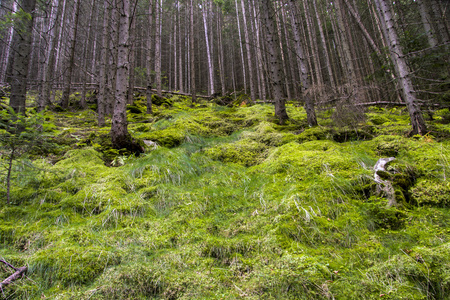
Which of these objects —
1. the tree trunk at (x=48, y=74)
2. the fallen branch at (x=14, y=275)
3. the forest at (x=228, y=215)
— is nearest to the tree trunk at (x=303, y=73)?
the forest at (x=228, y=215)

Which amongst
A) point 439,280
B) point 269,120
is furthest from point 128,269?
point 269,120

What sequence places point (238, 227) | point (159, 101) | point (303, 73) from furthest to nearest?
point (159, 101) → point (303, 73) → point (238, 227)

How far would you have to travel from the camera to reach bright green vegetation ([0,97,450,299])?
67.7 inches

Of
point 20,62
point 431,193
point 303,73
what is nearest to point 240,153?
point 431,193

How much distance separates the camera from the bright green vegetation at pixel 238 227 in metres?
1.72

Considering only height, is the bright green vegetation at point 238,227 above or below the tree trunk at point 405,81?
below

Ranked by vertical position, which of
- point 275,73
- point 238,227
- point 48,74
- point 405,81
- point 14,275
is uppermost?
point 48,74

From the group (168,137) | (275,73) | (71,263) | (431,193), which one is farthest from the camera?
(275,73)

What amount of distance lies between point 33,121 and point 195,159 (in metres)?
2.71

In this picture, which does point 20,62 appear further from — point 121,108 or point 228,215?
point 228,215

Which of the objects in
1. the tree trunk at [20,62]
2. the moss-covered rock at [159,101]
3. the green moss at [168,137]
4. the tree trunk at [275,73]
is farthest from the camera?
the moss-covered rock at [159,101]

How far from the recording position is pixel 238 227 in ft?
8.46

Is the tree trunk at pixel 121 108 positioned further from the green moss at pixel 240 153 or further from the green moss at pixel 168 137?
the green moss at pixel 240 153

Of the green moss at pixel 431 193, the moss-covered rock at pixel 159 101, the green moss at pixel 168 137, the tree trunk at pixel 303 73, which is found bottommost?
the green moss at pixel 431 193
